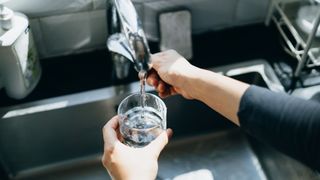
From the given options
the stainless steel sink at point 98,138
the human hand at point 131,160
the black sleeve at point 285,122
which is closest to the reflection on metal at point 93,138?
the stainless steel sink at point 98,138

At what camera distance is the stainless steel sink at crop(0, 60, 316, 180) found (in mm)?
952

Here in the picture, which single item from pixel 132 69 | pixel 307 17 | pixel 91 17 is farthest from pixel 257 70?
pixel 91 17

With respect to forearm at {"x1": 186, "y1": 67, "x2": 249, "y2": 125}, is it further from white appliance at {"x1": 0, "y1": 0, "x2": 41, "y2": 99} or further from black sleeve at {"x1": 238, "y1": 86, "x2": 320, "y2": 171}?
white appliance at {"x1": 0, "y1": 0, "x2": 41, "y2": 99}

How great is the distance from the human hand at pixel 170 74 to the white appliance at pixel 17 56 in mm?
257

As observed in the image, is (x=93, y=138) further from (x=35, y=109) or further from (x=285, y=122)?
(x=285, y=122)

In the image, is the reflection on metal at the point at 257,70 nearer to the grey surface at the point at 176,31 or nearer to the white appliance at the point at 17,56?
the grey surface at the point at 176,31

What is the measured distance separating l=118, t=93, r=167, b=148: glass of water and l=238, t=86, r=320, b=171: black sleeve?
214 millimetres

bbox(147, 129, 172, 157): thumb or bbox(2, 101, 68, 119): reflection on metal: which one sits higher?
bbox(147, 129, 172, 157): thumb

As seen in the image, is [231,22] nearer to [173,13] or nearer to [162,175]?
[173,13]

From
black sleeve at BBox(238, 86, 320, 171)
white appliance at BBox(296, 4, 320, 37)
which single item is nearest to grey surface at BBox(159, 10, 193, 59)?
white appliance at BBox(296, 4, 320, 37)

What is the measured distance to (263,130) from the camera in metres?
0.66

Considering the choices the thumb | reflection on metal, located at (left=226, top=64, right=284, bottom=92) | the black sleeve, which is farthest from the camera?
reflection on metal, located at (left=226, top=64, right=284, bottom=92)

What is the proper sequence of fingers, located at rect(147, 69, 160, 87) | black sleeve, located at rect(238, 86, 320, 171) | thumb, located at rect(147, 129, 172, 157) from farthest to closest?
fingers, located at rect(147, 69, 160, 87) < thumb, located at rect(147, 129, 172, 157) < black sleeve, located at rect(238, 86, 320, 171)

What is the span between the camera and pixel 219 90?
2.47 feet
